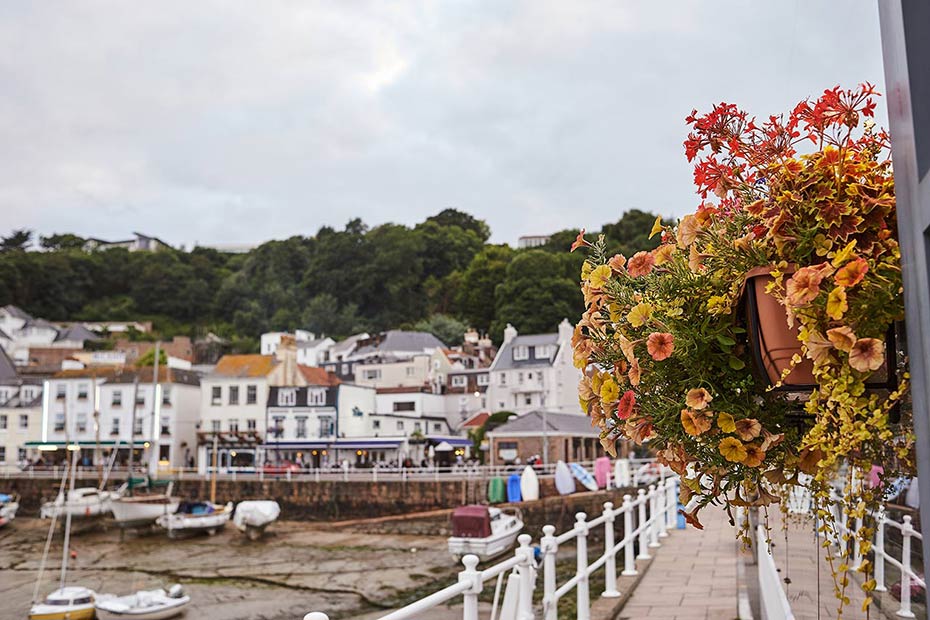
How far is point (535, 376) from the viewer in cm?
4278

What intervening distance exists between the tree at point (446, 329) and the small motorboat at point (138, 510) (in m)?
28.9

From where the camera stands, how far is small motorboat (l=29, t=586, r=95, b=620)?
1839 centimetres

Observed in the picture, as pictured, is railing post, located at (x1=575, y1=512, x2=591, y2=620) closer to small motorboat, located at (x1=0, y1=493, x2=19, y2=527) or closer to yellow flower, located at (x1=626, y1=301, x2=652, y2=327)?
yellow flower, located at (x1=626, y1=301, x2=652, y2=327)

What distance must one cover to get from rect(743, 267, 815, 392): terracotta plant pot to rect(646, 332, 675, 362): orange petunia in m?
0.15

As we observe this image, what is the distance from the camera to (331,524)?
3353cm

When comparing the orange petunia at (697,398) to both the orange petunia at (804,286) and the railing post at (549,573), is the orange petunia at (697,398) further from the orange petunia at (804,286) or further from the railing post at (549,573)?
the railing post at (549,573)

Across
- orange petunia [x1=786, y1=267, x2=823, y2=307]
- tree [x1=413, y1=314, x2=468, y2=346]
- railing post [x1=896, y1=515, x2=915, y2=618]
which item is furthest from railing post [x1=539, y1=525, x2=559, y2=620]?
tree [x1=413, y1=314, x2=468, y2=346]

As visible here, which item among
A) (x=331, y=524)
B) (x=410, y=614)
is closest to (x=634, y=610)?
(x=410, y=614)

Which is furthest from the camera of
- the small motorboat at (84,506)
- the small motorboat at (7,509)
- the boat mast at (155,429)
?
the boat mast at (155,429)

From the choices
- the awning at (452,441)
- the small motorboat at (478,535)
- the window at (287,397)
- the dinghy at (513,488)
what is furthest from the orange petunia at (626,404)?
the window at (287,397)

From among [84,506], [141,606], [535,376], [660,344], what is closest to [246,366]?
[84,506]

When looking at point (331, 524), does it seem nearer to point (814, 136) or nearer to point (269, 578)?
point (269, 578)

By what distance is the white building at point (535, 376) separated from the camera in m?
41.7

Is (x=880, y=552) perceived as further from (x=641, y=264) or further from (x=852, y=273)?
(x=852, y=273)
